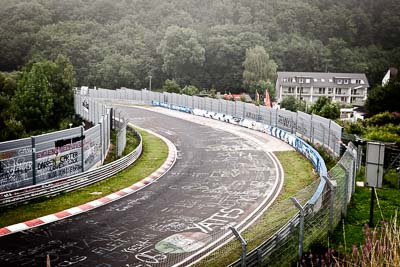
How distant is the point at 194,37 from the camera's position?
449 ft

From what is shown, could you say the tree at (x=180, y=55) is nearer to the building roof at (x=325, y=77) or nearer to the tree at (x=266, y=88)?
the tree at (x=266, y=88)

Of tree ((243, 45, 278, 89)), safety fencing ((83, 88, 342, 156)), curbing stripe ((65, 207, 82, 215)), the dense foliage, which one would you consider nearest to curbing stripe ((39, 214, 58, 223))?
curbing stripe ((65, 207, 82, 215))

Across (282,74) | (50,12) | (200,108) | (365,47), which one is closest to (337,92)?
(282,74)

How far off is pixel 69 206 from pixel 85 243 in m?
4.75

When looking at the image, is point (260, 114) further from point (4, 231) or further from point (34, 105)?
point (4, 231)

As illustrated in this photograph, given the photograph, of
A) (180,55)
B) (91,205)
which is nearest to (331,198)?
(91,205)

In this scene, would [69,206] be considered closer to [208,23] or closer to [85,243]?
[85,243]

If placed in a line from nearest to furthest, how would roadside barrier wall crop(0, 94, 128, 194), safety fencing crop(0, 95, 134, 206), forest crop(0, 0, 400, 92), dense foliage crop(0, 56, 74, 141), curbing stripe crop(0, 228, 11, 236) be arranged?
curbing stripe crop(0, 228, 11, 236)
safety fencing crop(0, 95, 134, 206)
roadside barrier wall crop(0, 94, 128, 194)
dense foliage crop(0, 56, 74, 141)
forest crop(0, 0, 400, 92)

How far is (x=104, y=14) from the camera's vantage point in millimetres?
175875

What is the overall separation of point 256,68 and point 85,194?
111994 mm

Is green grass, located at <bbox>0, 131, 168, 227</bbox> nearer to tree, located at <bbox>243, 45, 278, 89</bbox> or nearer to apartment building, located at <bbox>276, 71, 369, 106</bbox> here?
tree, located at <bbox>243, 45, 278, 89</bbox>

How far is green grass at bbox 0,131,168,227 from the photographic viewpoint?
19.3m

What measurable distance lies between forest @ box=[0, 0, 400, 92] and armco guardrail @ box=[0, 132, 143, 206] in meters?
104

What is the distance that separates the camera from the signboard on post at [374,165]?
639 inches
